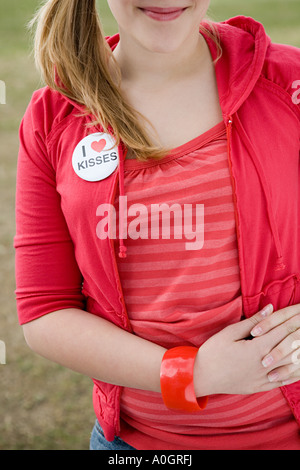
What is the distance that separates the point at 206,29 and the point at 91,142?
0.30 m

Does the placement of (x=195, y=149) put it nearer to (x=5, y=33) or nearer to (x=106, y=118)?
(x=106, y=118)

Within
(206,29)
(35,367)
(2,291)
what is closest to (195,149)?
(206,29)

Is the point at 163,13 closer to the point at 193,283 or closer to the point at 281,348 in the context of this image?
the point at 193,283

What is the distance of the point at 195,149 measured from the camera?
35.8 inches

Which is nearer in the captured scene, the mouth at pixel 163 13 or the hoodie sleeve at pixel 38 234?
the mouth at pixel 163 13

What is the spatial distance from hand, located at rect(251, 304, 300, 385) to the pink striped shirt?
52 mm

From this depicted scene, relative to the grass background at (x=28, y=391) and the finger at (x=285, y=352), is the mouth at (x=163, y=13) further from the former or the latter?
the finger at (x=285, y=352)

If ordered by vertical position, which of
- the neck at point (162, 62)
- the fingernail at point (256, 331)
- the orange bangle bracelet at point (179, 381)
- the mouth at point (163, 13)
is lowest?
the orange bangle bracelet at point (179, 381)

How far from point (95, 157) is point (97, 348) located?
0.33m

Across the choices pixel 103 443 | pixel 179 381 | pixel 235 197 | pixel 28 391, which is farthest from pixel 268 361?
pixel 28 391

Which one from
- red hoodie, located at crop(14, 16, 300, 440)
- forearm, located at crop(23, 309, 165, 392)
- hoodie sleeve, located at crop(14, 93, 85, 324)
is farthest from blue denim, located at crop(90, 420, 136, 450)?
hoodie sleeve, located at crop(14, 93, 85, 324)

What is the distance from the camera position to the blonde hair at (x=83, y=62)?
954 mm

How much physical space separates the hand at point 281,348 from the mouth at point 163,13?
0.50 m

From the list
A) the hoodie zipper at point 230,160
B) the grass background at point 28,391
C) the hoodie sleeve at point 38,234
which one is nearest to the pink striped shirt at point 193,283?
the hoodie zipper at point 230,160
